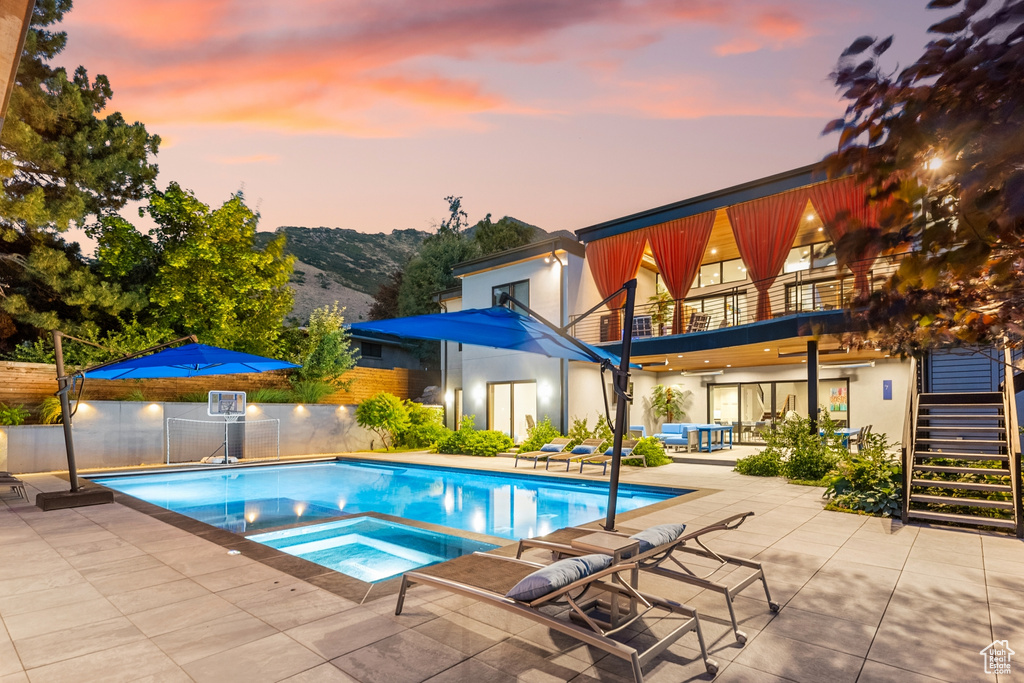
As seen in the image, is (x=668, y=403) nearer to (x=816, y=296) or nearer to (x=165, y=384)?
(x=816, y=296)

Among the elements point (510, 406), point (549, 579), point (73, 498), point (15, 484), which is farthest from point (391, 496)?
point (510, 406)

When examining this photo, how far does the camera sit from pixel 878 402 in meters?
15.0

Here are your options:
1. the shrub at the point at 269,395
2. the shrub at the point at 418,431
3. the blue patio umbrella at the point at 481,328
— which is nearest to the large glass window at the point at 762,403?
the shrub at the point at 418,431

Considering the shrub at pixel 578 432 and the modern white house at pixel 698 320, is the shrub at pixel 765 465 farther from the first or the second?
the shrub at pixel 578 432

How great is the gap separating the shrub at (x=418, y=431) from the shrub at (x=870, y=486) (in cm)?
1111

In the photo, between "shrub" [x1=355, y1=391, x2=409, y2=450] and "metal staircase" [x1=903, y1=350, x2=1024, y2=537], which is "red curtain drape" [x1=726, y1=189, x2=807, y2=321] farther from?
"shrub" [x1=355, y1=391, x2=409, y2=450]

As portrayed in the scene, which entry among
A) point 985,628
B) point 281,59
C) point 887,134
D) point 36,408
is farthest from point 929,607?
point 36,408

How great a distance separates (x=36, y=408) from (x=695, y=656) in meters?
14.4

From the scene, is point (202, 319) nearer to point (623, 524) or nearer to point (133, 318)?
point (133, 318)

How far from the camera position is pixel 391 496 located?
32.6 feet

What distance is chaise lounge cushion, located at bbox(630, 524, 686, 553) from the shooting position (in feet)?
11.6

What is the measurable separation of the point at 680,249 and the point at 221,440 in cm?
1288

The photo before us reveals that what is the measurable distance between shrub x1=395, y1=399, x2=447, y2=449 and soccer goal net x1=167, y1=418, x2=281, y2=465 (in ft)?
12.1

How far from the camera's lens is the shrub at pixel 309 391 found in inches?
629
